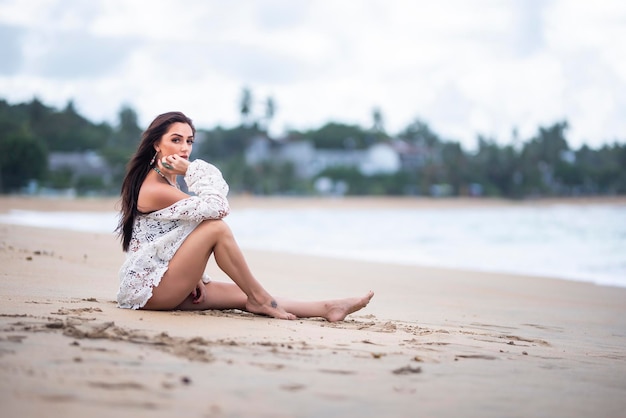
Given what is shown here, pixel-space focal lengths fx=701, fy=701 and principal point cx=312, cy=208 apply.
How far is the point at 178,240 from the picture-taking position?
13.0ft

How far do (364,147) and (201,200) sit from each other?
7558 centimetres

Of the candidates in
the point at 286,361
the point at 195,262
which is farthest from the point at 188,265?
the point at 286,361

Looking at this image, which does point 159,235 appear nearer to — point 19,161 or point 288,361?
point 288,361

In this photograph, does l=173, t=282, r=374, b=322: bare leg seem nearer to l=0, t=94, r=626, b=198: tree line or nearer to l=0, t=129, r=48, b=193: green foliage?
l=0, t=129, r=48, b=193: green foliage

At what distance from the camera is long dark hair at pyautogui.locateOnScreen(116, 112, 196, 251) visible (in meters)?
4.10

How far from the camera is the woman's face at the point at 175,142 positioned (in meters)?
4.18

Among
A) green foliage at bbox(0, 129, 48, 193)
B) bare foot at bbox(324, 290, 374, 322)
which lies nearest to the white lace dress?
bare foot at bbox(324, 290, 374, 322)

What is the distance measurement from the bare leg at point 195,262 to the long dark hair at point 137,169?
1.28 feet

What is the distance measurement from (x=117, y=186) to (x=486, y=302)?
47.0m

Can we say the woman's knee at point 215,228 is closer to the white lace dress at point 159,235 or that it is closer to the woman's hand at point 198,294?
the white lace dress at point 159,235

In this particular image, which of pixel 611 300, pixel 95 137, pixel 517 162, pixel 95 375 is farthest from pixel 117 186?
pixel 95 375

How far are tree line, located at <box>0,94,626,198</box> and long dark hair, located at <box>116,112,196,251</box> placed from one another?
46.5 meters

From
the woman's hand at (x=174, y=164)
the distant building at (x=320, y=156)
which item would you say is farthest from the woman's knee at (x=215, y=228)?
the distant building at (x=320, y=156)

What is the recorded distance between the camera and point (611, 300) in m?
7.09
